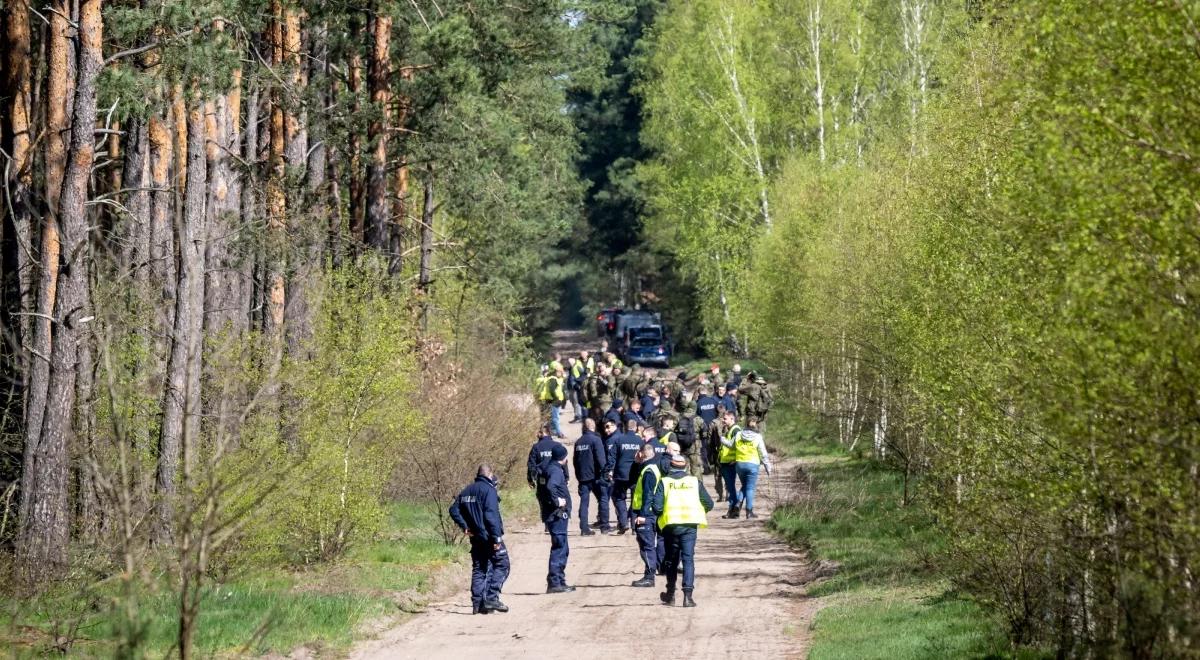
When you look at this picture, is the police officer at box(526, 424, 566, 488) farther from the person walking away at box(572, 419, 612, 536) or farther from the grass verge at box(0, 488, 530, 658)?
the person walking away at box(572, 419, 612, 536)

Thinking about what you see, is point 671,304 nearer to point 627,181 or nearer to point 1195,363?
point 627,181

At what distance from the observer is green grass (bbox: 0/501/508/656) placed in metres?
13.2

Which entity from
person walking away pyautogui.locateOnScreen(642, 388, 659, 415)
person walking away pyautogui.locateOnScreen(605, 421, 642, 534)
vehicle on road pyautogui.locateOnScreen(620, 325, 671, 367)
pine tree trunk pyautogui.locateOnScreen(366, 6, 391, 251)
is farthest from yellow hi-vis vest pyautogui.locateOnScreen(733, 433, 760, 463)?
vehicle on road pyautogui.locateOnScreen(620, 325, 671, 367)

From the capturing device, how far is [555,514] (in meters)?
17.8

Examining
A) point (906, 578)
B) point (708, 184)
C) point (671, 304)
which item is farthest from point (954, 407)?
point (671, 304)

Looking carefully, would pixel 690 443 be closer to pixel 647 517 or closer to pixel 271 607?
pixel 647 517

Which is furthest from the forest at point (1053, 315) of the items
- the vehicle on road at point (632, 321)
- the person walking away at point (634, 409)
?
the vehicle on road at point (632, 321)

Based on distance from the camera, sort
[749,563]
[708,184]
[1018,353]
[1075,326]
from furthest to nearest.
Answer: [708,184]
[749,563]
[1018,353]
[1075,326]

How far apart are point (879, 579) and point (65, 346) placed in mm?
9681

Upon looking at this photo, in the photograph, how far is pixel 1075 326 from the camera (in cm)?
968

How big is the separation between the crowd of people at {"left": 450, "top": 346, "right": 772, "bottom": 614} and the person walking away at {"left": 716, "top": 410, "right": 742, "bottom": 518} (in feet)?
0.08

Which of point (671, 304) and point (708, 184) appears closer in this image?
point (708, 184)

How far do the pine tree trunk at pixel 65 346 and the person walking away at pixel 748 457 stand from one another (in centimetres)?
1111

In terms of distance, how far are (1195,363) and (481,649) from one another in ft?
26.5
